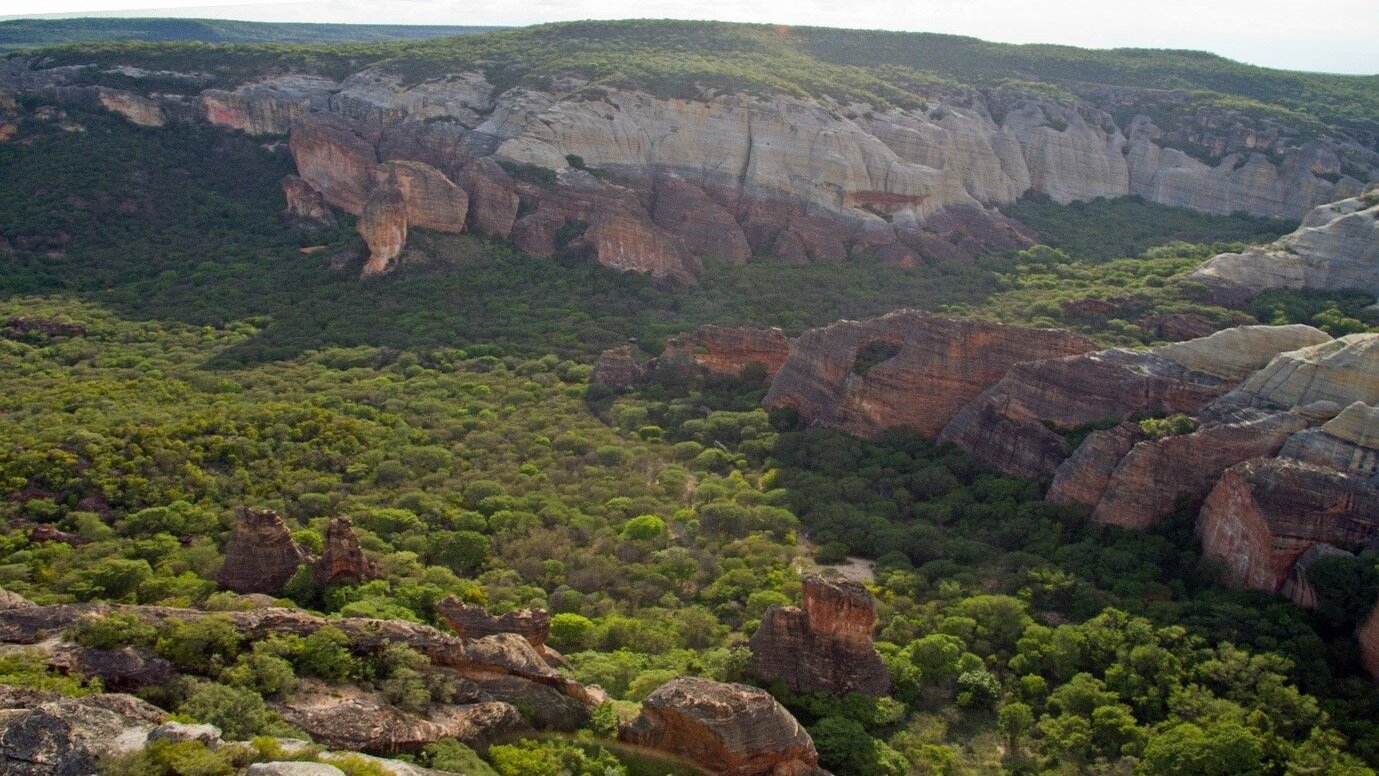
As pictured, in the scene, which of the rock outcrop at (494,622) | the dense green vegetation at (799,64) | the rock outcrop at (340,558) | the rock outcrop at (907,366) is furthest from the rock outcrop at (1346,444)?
the dense green vegetation at (799,64)

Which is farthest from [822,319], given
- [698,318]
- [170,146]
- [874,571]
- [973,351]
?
[170,146]

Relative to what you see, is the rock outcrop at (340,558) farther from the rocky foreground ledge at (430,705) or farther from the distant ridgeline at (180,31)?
the distant ridgeline at (180,31)

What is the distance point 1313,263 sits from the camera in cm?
5534

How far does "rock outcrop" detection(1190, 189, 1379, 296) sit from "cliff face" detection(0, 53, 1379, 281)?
17551 millimetres

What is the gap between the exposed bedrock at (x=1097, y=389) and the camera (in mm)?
34406

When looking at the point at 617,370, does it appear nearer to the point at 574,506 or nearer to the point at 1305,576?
the point at 574,506

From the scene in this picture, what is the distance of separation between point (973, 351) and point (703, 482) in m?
11.5

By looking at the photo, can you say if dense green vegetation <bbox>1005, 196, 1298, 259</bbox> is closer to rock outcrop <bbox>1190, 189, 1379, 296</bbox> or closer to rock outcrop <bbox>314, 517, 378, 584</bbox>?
rock outcrop <bbox>1190, 189, 1379, 296</bbox>

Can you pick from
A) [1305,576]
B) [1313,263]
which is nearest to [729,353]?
[1305,576]

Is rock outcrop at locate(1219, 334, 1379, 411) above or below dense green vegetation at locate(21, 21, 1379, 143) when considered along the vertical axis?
below

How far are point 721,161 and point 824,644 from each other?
174 feet

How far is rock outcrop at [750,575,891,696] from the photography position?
80.5 feet

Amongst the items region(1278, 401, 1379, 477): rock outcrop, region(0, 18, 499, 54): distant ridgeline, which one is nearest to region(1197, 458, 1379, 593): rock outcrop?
region(1278, 401, 1379, 477): rock outcrop

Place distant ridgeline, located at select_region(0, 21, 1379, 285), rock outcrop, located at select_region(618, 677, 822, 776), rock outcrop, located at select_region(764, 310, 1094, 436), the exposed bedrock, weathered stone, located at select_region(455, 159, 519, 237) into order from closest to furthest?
1. rock outcrop, located at select_region(618, 677, 822, 776)
2. the exposed bedrock
3. rock outcrop, located at select_region(764, 310, 1094, 436)
4. weathered stone, located at select_region(455, 159, 519, 237)
5. distant ridgeline, located at select_region(0, 21, 1379, 285)
